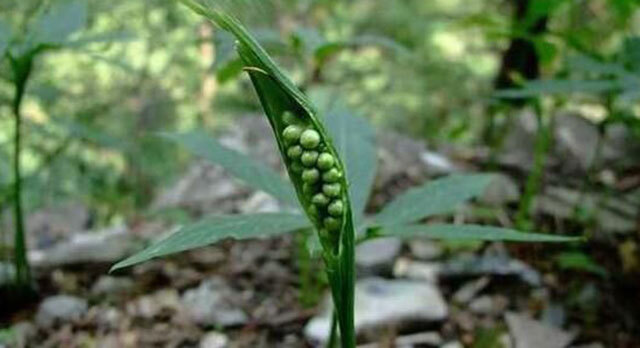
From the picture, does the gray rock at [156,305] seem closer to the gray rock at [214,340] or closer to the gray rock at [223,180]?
the gray rock at [214,340]

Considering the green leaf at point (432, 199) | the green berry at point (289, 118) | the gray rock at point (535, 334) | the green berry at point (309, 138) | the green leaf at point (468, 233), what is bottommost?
the gray rock at point (535, 334)

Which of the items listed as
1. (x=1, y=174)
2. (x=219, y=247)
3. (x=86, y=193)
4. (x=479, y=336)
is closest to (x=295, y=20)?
(x=86, y=193)

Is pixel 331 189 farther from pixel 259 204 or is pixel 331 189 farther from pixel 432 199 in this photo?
pixel 259 204

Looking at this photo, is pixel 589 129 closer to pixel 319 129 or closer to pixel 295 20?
pixel 319 129

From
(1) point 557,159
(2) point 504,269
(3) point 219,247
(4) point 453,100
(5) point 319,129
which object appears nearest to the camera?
(5) point 319,129

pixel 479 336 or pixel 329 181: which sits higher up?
pixel 329 181

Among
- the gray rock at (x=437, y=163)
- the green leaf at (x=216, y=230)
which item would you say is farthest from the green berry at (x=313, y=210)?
the gray rock at (x=437, y=163)

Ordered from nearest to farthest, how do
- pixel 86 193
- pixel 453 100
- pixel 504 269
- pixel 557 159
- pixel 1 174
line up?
pixel 504 269, pixel 557 159, pixel 1 174, pixel 86 193, pixel 453 100
